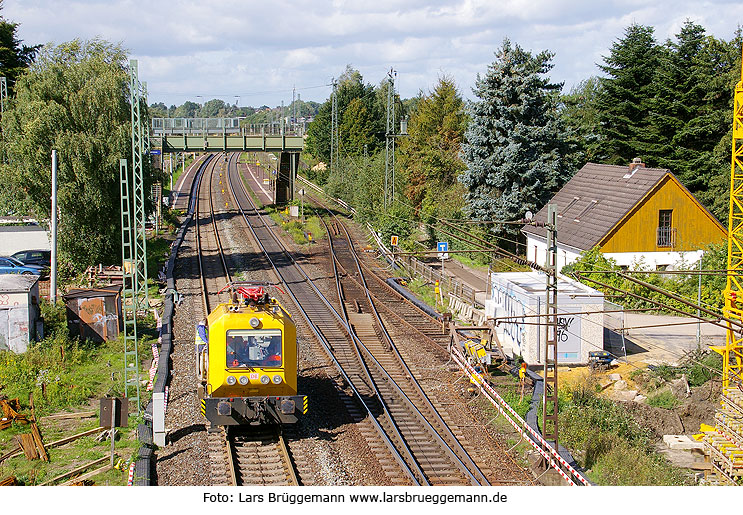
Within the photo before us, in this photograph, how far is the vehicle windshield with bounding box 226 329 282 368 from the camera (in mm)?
15258

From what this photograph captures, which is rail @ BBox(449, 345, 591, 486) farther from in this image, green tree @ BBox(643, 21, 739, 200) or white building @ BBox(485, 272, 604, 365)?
green tree @ BBox(643, 21, 739, 200)

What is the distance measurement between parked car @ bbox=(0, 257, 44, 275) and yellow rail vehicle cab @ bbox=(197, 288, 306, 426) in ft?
70.8

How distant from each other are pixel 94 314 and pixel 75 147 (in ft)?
36.4

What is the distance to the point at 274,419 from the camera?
15.3 metres

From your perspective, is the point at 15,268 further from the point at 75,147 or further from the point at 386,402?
the point at 386,402

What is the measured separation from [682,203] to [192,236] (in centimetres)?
2771

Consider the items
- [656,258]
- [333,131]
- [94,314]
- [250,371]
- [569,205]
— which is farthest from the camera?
[333,131]

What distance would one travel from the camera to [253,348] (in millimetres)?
15414

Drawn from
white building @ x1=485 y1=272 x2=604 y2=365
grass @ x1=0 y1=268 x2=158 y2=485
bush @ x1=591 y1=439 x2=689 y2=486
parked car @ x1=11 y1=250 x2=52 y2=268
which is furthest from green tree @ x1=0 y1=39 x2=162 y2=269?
bush @ x1=591 y1=439 x2=689 y2=486

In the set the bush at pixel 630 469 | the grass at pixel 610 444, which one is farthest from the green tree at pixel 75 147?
the bush at pixel 630 469

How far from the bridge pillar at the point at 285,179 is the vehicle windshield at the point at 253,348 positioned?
4337 centimetres

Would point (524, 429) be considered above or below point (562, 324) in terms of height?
below

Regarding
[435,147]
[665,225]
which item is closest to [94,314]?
[665,225]

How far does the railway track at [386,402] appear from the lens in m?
14.6
